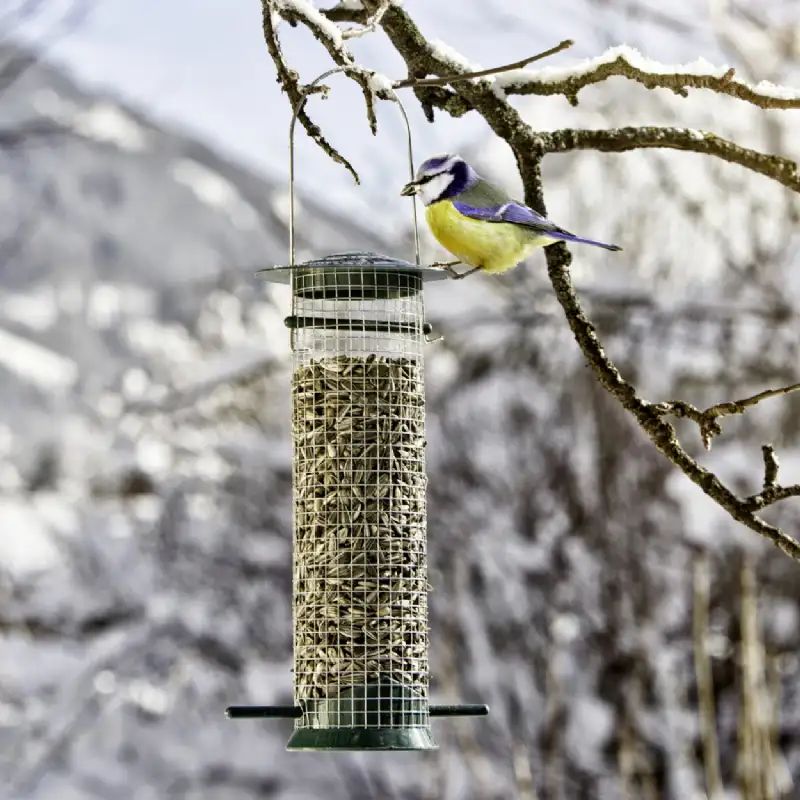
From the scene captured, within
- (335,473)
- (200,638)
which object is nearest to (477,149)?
(200,638)

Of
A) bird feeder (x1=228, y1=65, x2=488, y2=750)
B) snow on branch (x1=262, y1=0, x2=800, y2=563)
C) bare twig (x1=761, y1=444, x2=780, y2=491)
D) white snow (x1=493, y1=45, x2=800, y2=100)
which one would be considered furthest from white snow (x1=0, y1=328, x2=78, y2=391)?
bare twig (x1=761, y1=444, x2=780, y2=491)

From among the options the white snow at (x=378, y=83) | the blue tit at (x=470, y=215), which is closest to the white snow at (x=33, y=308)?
the blue tit at (x=470, y=215)

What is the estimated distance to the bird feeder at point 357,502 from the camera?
3.33 m

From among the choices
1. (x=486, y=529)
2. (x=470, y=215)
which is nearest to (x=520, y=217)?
(x=470, y=215)

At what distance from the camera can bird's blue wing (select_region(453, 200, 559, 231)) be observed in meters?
3.24

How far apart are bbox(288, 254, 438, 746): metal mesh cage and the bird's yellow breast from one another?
0.45ft

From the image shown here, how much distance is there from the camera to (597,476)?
28.8ft

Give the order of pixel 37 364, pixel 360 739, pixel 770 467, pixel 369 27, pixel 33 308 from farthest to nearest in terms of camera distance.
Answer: pixel 33 308
pixel 37 364
pixel 360 739
pixel 770 467
pixel 369 27

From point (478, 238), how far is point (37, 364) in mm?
6302

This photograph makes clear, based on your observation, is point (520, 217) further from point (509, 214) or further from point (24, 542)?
point (24, 542)

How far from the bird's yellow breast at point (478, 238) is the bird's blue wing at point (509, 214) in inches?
0.5

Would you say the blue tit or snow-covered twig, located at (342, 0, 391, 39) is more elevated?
snow-covered twig, located at (342, 0, 391, 39)

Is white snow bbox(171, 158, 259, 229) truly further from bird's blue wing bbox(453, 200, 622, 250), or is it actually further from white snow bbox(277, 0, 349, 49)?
white snow bbox(277, 0, 349, 49)

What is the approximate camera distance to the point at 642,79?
312 centimetres
